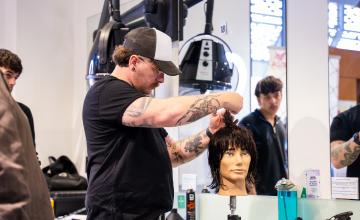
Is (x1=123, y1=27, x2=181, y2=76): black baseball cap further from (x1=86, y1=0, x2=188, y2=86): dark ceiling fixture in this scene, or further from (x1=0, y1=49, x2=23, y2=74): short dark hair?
(x1=0, y1=49, x2=23, y2=74): short dark hair

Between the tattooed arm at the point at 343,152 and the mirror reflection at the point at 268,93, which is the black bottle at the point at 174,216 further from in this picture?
the tattooed arm at the point at 343,152

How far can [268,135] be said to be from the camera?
264cm

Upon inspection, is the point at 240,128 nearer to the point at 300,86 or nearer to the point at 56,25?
the point at 300,86

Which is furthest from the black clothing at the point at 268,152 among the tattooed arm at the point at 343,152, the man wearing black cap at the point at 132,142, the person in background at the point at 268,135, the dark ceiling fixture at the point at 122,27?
the dark ceiling fixture at the point at 122,27

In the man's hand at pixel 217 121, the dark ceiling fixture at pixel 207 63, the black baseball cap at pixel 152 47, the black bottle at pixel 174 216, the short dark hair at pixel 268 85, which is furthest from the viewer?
the dark ceiling fixture at pixel 207 63

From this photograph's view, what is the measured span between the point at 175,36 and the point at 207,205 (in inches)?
40.8

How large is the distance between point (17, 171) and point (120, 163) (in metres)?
1.03

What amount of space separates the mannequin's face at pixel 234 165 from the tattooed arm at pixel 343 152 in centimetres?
42

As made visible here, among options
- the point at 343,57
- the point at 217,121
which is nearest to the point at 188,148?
the point at 217,121

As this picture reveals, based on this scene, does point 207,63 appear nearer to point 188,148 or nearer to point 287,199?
point 188,148

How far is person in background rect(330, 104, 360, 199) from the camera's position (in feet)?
7.32

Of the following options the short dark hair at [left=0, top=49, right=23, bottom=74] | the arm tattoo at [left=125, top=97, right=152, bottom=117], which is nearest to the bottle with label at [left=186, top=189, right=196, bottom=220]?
the arm tattoo at [left=125, top=97, right=152, bottom=117]

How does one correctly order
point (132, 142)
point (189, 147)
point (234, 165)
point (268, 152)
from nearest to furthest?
1. point (132, 142)
2. point (234, 165)
3. point (189, 147)
4. point (268, 152)

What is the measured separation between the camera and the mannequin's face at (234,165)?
2395 mm
